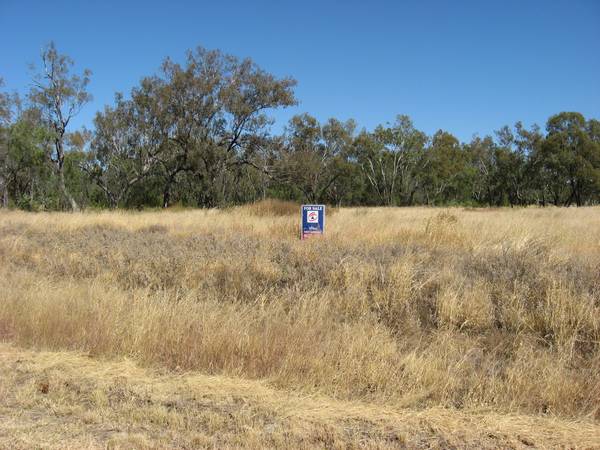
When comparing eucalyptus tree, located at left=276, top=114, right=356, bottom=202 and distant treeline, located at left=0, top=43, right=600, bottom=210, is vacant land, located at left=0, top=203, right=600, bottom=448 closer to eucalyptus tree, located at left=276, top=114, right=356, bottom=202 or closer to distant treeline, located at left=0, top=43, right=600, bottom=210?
distant treeline, located at left=0, top=43, right=600, bottom=210

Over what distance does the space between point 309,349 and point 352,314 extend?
143cm

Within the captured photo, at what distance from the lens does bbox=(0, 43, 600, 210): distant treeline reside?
31.9 m

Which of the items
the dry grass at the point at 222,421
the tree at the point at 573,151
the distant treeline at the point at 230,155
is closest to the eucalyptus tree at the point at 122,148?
the distant treeline at the point at 230,155

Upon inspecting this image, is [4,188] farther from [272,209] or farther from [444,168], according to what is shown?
[444,168]

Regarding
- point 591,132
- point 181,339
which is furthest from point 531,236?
point 591,132

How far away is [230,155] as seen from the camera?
3428 cm

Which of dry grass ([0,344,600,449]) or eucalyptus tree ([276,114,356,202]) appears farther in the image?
eucalyptus tree ([276,114,356,202])

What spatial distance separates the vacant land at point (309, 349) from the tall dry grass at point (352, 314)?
0.02 metres

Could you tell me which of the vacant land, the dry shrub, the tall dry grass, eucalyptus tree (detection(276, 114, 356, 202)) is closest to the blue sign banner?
the tall dry grass

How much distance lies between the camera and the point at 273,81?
31.6 metres

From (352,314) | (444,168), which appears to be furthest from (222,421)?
(444,168)

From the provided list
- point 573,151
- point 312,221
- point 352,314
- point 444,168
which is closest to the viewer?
point 352,314

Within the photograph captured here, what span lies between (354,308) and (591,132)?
182ft

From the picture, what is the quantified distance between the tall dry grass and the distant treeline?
2407 cm
